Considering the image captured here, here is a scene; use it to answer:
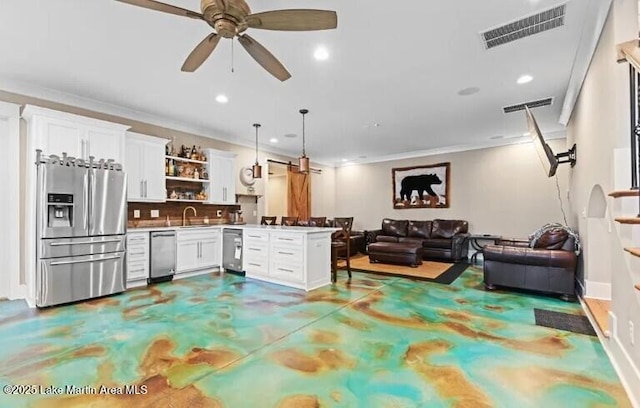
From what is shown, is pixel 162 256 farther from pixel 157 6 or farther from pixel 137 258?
pixel 157 6

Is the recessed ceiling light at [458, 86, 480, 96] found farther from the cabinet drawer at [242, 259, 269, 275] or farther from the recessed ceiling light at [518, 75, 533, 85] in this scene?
the cabinet drawer at [242, 259, 269, 275]

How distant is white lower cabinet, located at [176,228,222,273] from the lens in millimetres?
5062

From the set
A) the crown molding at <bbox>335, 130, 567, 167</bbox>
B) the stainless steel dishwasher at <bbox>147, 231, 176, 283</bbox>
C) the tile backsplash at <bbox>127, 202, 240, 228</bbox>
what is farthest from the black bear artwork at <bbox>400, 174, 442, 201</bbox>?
the stainless steel dishwasher at <bbox>147, 231, 176, 283</bbox>

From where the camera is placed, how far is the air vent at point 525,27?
2535mm

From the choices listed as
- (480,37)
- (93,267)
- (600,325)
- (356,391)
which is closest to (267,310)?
(356,391)

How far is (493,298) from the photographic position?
3908 millimetres

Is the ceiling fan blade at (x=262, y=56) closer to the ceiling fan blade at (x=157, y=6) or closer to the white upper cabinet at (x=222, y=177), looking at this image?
the ceiling fan blade at (x=157, y=6)

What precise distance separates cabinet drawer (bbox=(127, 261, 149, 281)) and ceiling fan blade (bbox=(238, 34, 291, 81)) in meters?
3.67

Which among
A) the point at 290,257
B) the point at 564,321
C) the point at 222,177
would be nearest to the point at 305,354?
the point at 290,257

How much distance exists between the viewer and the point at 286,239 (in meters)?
4.57

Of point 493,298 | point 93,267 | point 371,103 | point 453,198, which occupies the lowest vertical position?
point 493,298

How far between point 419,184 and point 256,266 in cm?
501

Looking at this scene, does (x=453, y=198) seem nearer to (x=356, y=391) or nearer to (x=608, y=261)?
(x=608, y=261)

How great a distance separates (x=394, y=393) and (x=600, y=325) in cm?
210
